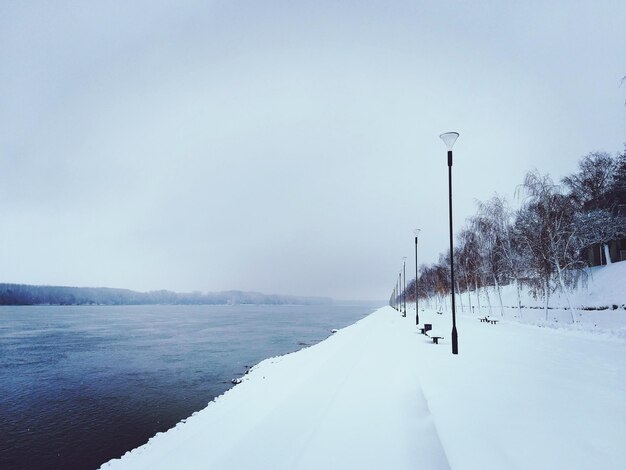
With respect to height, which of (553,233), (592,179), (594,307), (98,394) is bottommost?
(98,394)

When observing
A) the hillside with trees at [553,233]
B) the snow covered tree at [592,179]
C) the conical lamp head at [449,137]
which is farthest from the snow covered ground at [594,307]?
the conical lamp head at [449,137]

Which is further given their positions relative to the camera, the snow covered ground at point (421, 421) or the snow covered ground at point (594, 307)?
the snow covered ground at point (594, 307)

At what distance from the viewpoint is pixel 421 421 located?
6.66 metres

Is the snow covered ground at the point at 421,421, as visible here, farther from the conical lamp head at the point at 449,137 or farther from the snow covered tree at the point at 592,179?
the snow covered tree at the point at 592,179

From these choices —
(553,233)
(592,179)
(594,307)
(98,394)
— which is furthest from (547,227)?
(98,394)

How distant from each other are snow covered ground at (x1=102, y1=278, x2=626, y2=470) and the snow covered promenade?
2cm

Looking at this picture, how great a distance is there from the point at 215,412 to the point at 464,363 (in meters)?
7.84

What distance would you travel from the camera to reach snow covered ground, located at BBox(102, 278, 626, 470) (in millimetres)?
5133

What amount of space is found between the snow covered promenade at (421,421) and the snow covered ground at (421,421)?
1.0 inches

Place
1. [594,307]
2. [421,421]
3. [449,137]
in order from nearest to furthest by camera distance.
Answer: [421,421]
[449,137]
[594,307]

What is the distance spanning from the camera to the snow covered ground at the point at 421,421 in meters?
5.13

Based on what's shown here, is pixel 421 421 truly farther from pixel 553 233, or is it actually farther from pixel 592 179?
pixel 592 179

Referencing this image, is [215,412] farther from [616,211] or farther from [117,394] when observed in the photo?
[616,211]

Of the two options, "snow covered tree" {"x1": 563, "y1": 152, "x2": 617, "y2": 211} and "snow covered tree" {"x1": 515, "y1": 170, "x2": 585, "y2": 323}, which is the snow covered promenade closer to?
"snow covered tree" {"x1": 515, "y1": 170, "x2": 585, "y2": 323}
